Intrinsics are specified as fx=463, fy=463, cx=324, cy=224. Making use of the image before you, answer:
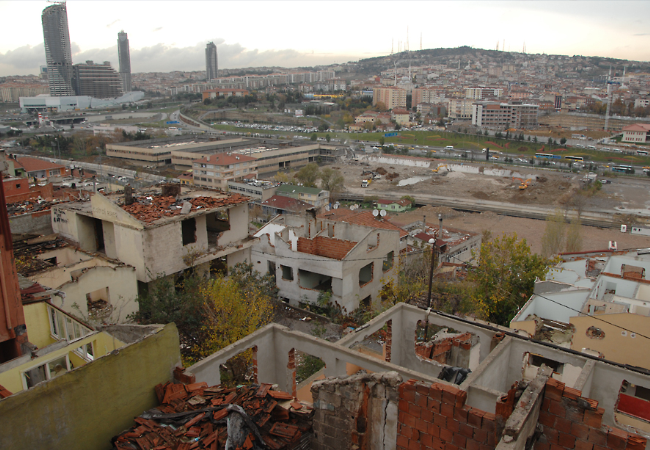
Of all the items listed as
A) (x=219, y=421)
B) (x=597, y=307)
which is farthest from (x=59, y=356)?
(x=597, y=307)

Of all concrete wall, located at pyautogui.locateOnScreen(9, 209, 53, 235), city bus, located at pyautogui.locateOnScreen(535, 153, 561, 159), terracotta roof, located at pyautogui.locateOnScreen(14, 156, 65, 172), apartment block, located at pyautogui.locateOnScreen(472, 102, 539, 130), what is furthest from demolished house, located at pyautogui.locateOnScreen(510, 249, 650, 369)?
apartment block, located at pyautogui.locateOnScreen(472, 102, 539, 130)

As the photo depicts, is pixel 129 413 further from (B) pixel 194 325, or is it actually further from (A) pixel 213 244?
(A) pixel 213 244

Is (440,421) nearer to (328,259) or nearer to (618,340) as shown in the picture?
(618,340)

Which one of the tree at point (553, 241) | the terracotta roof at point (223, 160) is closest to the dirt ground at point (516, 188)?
the terracotta roof at point (223, 160)

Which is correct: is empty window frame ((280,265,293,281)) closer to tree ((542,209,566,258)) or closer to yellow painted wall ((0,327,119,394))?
yellow painted wall ((0,327,119,394))

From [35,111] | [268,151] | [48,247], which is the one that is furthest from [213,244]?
[35,111]

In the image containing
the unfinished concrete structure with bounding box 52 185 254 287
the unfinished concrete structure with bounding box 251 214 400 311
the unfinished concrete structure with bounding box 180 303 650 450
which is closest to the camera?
the unfinished concrete structure with bounding box 180 303 650 450

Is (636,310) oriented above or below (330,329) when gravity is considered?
above
